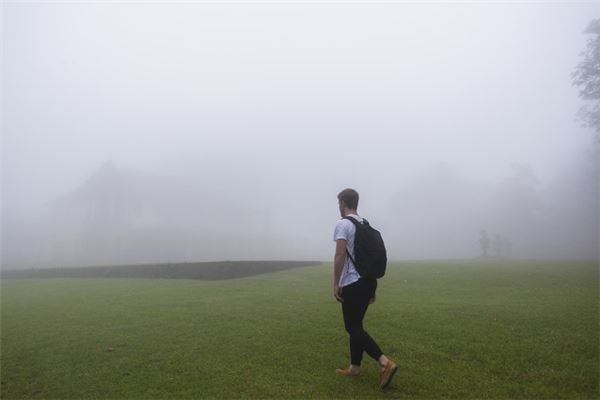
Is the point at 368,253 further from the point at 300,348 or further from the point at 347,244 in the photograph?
the point at 300,348

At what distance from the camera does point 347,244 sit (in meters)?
5.80

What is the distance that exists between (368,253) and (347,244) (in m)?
0.37

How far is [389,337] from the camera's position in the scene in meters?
8.62

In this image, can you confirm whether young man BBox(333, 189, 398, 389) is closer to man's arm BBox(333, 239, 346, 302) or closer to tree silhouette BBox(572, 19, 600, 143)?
man's arm BBox(333, 239, 346, 302)

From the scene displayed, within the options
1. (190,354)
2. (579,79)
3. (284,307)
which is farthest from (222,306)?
(579,79)

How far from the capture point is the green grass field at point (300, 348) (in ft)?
19.6

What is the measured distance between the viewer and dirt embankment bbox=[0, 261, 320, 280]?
2836 cm

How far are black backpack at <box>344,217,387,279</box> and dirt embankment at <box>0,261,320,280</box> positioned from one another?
73.0ft

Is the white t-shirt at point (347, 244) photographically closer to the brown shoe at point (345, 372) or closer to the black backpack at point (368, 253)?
the black backpack at point (368, 253)

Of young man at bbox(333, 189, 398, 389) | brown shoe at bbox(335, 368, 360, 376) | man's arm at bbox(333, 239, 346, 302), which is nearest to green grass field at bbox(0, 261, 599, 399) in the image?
brown shoe at bbox(335, 368, 360, 376)

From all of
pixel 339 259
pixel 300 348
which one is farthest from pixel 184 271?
pixel 339 259

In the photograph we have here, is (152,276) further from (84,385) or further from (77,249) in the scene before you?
Answer: (77,249)

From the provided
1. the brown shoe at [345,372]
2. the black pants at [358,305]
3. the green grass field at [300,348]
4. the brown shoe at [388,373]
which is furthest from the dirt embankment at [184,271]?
the brown shoe at [388,373]

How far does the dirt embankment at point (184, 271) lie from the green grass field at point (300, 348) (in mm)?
13319
